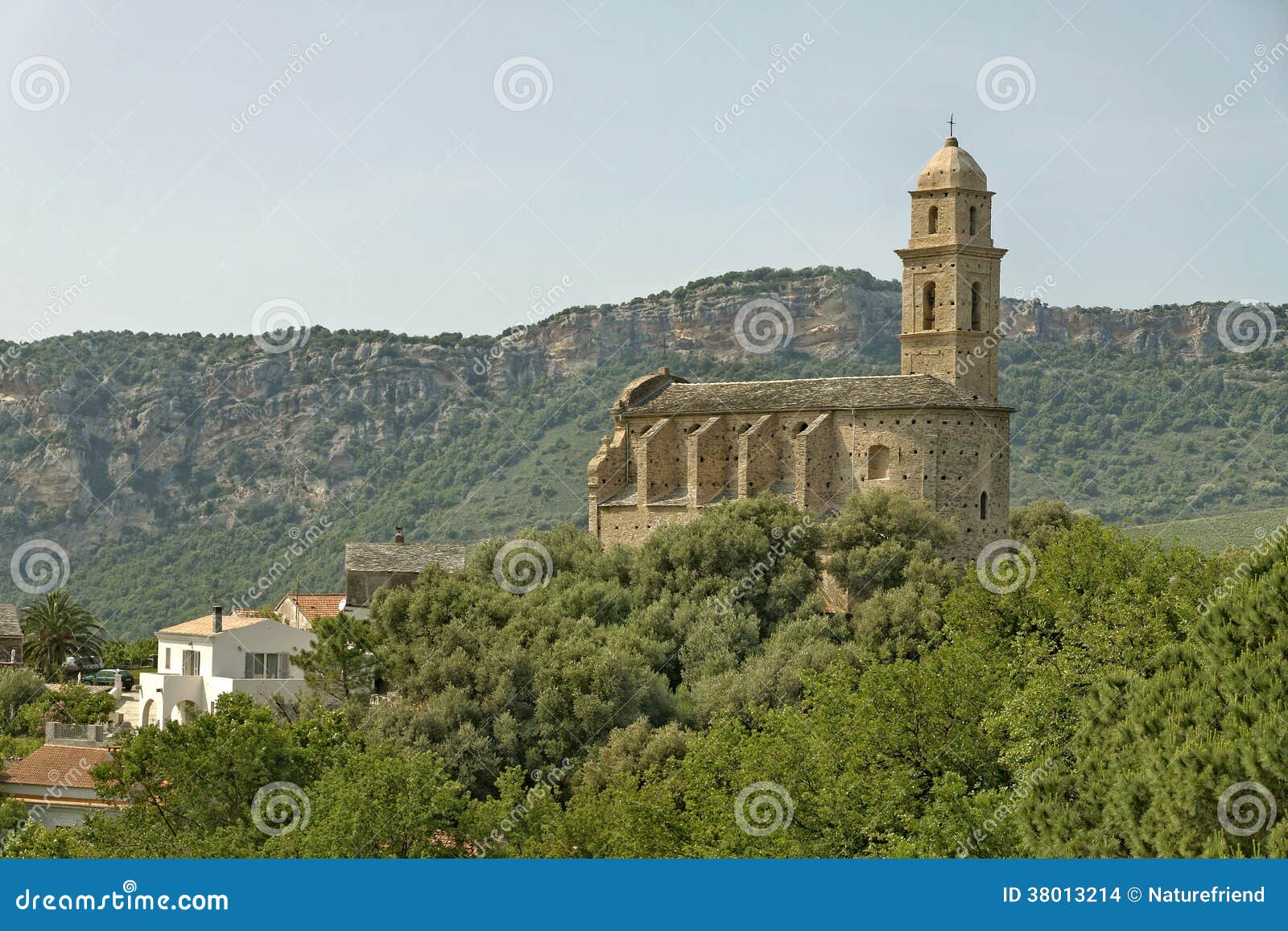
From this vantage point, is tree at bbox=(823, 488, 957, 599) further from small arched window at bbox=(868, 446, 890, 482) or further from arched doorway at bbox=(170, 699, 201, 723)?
arched doorway at bbox=(170, 699, 201, 723)

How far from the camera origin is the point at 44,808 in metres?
43.7

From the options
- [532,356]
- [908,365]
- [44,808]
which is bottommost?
[44,808]

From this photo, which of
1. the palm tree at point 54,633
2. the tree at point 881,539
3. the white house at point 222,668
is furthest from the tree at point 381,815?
the palm tree at point 54,633

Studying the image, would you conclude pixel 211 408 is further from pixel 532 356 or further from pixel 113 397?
pixel 532 356

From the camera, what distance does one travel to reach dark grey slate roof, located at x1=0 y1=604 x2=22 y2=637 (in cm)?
7781

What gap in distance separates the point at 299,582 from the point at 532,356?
37459 millimetres

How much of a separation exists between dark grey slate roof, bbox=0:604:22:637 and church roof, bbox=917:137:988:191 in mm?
44726

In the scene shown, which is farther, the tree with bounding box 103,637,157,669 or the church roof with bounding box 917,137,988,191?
the tree with bounding box 103,637,157,669

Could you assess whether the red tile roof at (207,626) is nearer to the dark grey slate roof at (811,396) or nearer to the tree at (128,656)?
the dark grey slate roof at (811,396)


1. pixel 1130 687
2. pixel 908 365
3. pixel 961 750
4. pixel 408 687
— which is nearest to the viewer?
pixel 1130 687

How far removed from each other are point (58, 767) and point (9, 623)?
35.7 meters

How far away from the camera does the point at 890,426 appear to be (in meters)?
55.7

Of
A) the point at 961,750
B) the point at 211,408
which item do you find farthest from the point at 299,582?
the point at 961,750

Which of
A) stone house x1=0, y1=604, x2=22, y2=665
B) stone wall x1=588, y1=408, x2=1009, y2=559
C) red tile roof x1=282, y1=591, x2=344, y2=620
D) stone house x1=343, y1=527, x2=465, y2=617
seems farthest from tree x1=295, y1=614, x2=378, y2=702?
stone house x1=0, y1=604, x2=22, y2=665
